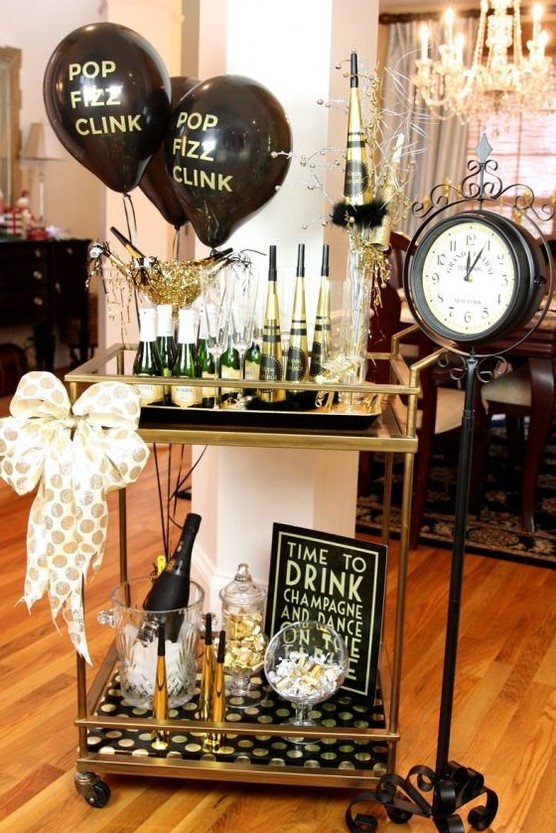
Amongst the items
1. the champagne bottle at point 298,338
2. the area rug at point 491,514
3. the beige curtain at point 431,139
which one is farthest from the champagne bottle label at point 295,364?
the beige curtain at point 431,139

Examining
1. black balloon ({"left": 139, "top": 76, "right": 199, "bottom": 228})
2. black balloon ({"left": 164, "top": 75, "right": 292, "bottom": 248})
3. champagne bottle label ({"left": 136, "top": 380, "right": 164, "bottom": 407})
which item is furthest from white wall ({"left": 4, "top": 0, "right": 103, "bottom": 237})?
champagne bottle label ({"left": 136, "top": 380, "right": 164, "bottom": 407})

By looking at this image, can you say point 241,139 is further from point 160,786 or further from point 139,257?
point 160,786

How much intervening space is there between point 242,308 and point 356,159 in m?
0.36

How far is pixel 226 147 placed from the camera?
180 centimetres

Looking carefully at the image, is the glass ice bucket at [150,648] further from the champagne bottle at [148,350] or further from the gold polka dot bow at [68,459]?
the champagne bottle at [148,350]

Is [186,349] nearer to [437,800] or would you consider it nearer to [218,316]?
[218,316]

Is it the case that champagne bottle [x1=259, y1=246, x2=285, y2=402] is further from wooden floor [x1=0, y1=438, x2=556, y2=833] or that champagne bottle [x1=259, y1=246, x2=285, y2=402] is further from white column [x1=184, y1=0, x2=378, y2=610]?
wooden floor [x1=0, y1=438, x2=556, y2=833]

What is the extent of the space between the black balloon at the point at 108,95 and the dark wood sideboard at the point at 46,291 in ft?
12.4

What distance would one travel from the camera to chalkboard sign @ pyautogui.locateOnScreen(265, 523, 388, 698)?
2039mm

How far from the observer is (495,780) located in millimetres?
1996

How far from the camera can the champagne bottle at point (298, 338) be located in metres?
1.87

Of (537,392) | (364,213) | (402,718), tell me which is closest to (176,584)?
(402,718)

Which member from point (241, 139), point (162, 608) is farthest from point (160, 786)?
point (241, 139)

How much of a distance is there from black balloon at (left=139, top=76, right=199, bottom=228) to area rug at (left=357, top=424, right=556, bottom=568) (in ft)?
5.75
